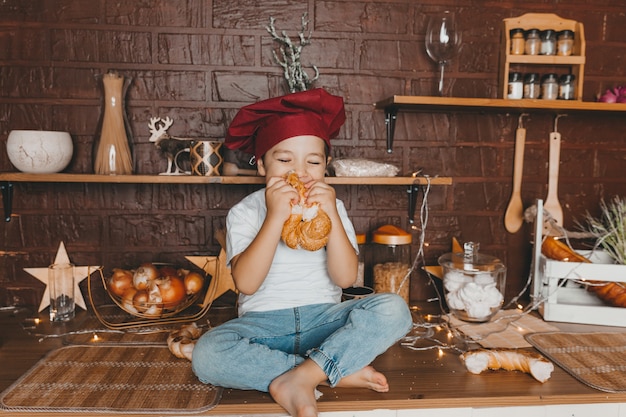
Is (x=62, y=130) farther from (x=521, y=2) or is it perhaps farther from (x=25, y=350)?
(x=521, y=2)

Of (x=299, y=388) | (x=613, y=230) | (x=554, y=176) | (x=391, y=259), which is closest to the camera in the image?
(x=299, y=388)

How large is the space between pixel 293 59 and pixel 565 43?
3.04ft

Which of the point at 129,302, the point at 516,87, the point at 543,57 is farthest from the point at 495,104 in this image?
the point at 129,302

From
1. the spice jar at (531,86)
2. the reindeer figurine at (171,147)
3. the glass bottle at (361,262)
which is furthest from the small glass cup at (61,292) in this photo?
the spice jar at (531,86)

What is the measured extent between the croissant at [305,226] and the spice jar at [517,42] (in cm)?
96

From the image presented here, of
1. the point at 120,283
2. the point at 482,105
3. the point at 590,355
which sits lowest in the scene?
the point at 590,355

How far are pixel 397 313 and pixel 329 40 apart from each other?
0.98 metres

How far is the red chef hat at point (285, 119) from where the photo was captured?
131cm

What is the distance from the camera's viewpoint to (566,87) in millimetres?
1656

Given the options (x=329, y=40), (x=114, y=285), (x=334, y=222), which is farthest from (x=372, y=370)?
(x=329, y=40)

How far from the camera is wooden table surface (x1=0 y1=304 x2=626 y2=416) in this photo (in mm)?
1027

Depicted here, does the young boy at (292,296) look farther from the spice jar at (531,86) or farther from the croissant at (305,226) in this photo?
the spice jar at (531,86)

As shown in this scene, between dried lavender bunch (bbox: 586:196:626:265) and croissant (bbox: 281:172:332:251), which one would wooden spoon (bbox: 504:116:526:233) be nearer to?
dried lavender bunch (bbox: 586:196:626:265)

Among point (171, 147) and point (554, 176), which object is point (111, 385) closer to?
point (171, 147)
